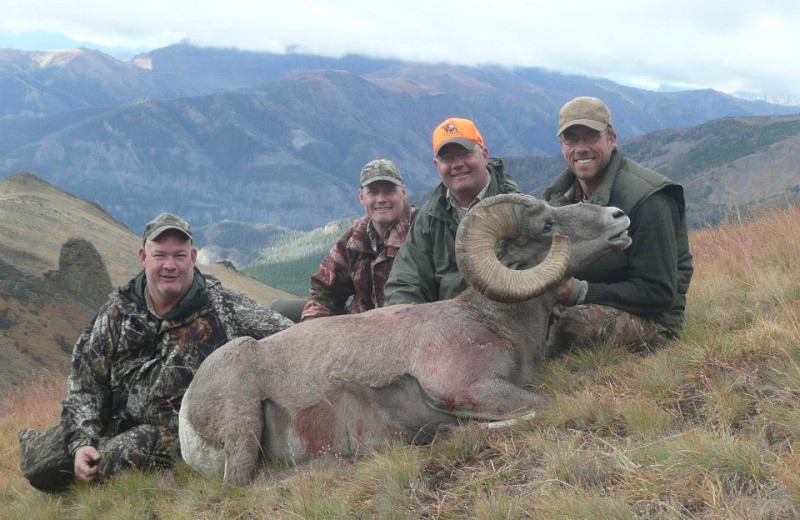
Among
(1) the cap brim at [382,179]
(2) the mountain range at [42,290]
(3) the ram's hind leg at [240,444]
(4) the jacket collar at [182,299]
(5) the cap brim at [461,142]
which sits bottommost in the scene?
(2) the mountain range at [42,290]

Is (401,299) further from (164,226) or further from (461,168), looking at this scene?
(164,226)

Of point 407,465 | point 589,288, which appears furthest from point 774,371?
point 407,465

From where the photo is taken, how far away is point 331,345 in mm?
5961

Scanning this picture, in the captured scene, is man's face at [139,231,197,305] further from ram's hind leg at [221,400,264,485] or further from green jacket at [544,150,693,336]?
green jacket at [544,150,693,336]

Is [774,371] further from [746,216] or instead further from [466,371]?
[746,216]

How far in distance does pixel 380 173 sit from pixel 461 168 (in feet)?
5.29

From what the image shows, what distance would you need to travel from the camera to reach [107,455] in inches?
262

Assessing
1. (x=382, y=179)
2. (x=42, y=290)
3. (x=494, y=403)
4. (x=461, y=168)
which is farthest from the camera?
(x=42, y=290)

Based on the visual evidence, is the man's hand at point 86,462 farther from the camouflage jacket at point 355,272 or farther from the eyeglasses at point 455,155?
the eyeglasses at point 455,155

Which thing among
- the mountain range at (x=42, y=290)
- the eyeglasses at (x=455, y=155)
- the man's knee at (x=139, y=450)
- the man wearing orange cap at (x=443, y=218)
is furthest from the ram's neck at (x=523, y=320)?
the mountain range at (x=42, y=290)

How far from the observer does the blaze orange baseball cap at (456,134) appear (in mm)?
7168

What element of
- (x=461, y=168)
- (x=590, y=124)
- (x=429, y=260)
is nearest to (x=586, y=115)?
(x=590, y=124)

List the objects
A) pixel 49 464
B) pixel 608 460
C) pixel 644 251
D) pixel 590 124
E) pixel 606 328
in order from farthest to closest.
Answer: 1. pixel 49 464
2. pixel 590 124
3. pixel 606 328
4. pixel 644 251
5. pixel 608 460

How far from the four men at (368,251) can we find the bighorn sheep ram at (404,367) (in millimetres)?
2656
